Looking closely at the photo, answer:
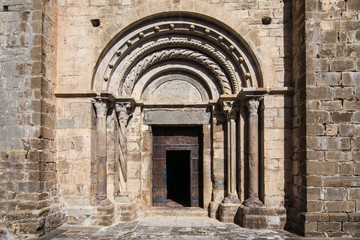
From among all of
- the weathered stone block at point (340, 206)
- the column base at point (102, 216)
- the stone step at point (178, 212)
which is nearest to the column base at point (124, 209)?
the column base at point (102, 216)

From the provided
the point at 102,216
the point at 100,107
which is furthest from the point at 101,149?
the point at 102,216

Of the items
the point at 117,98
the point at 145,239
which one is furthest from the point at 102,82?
the point at 145,239

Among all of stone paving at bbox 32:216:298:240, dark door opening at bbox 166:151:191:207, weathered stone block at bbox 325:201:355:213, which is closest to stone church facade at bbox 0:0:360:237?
weathered stone block at bbox 325:201:355:213

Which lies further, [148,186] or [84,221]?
[148,186]

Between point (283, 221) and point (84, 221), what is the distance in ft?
12.7

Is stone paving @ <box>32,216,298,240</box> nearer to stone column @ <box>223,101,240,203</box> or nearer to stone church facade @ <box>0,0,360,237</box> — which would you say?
stone church facade @ <box>0,0,360,237</box>

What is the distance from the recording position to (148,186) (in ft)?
22.8

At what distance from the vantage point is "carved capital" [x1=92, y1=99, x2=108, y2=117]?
622cm

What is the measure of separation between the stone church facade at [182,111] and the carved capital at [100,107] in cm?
2

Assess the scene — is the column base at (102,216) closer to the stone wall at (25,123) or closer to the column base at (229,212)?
the stone wall at (25,123)

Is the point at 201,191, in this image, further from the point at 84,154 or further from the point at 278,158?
the point at 84,154

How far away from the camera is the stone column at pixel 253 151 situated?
240 inches

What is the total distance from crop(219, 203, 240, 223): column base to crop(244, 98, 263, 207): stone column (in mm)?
299

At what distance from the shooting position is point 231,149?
→ 258 inches
